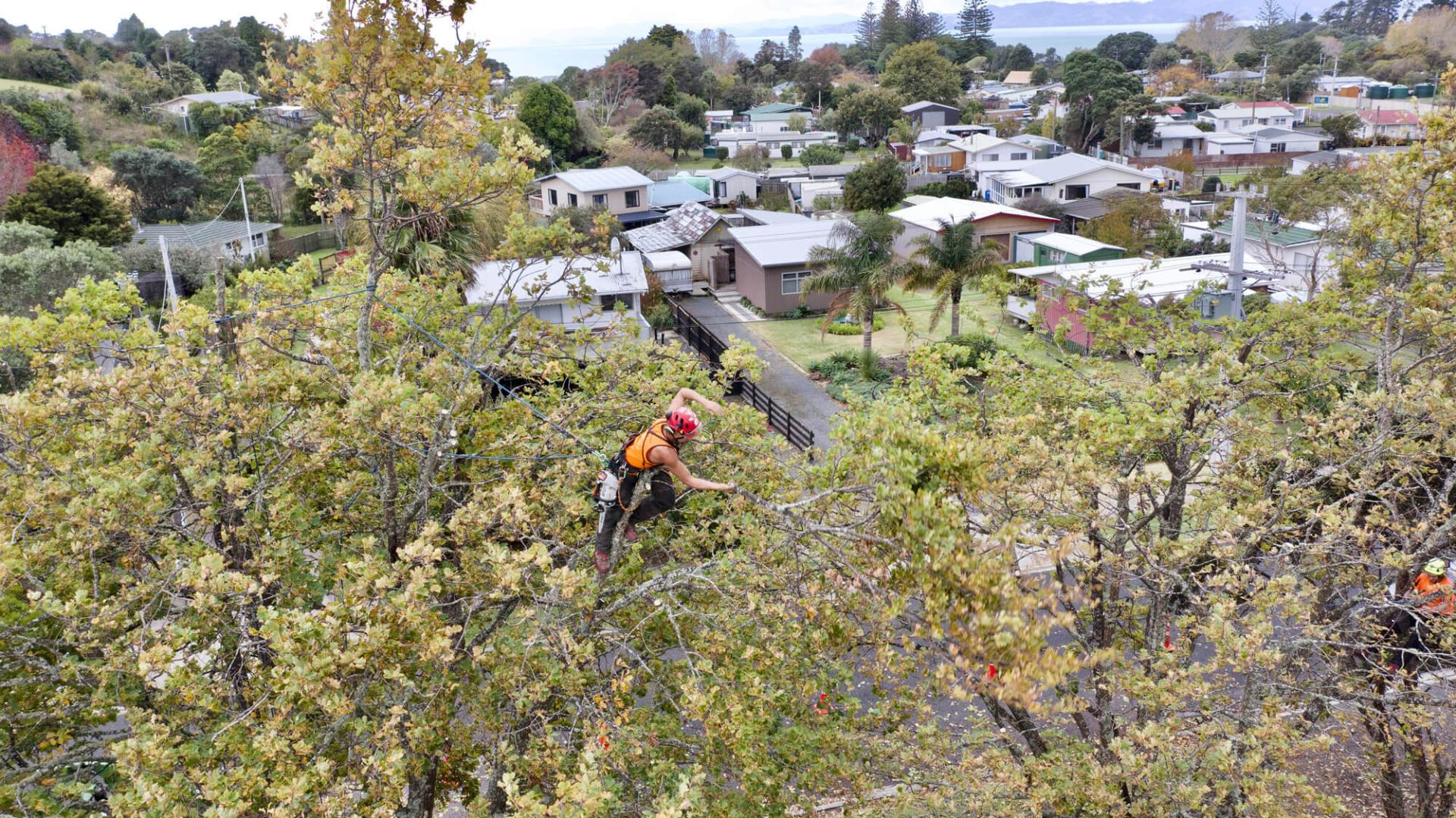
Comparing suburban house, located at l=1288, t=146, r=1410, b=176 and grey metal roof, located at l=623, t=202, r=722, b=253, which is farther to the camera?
suburban house, located at l=1288, t=146, r=1410, b=176

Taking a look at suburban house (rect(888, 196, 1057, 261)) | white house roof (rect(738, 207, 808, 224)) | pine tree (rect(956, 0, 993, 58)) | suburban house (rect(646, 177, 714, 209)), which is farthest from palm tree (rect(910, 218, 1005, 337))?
pine tree (rect(956, 0, 993, 58))

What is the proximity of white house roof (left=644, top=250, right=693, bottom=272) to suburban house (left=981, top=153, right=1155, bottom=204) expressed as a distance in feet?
80.9

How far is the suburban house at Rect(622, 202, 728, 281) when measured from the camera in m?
43.2

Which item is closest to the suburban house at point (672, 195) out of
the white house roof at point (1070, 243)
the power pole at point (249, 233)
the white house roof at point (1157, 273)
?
A: the power pole at point (249, 233)

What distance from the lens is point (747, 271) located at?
40.4 m

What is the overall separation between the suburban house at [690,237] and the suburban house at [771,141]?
3878 centimetres

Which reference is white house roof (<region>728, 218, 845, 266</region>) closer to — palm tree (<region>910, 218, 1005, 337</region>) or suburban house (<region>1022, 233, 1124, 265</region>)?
palm tree (<region>910, 218, 1005, 337</region>)

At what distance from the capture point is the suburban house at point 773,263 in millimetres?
38125

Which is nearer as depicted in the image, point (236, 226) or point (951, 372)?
point (951, 372)

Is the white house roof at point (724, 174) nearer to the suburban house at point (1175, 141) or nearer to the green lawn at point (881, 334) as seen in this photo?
the green lawn at point (881, 334)

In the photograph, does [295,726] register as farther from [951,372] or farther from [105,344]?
[951,372]

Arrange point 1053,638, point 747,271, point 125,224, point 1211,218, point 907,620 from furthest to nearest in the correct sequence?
point 1211,218
point 747,271
point 125,224
point 1053,638
point 907,620

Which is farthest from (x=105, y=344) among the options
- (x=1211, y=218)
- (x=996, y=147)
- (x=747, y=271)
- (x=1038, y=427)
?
(x=996, y=147)

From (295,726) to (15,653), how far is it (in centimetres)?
278
